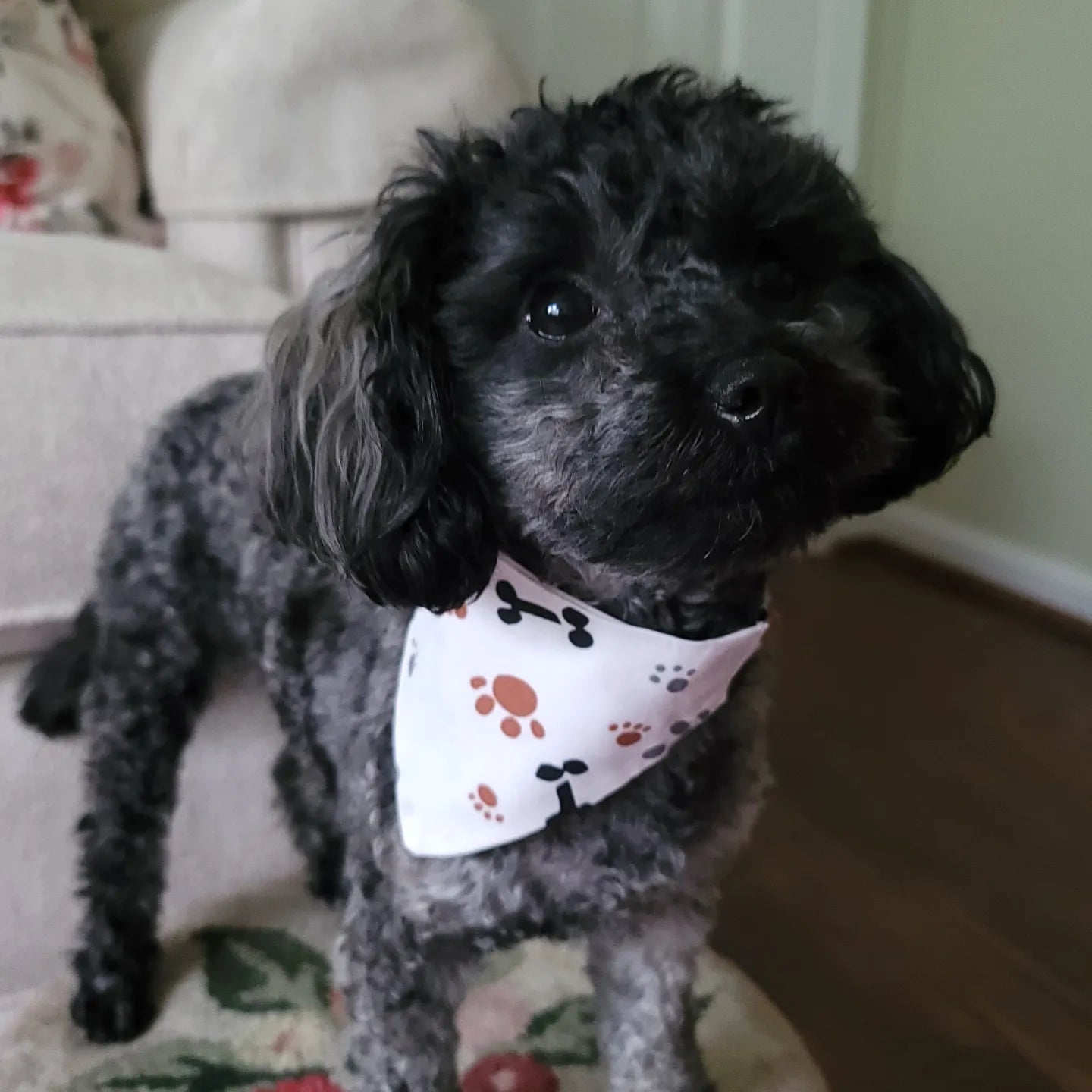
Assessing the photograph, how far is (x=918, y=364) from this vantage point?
850mm

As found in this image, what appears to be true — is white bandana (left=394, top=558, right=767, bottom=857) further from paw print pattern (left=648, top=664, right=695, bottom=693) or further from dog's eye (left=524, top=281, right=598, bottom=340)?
dog's eye (left=524, top=281, right=598, bottom=340)

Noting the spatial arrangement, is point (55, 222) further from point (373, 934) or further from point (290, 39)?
point (373, 934)

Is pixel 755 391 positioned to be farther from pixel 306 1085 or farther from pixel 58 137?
pixel 58 137

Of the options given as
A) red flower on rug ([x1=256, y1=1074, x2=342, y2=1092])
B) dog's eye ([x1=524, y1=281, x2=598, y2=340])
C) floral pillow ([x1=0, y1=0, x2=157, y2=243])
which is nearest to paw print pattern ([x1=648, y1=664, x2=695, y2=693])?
dog's eye ([x1=524, y1=281, x2=598, y2=340])

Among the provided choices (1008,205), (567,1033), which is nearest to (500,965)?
(567,1033)

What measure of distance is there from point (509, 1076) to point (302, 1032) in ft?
0.70

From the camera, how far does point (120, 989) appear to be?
109 centimetres

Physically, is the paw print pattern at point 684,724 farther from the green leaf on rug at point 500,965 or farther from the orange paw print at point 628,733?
the green leaf on rug at point 500,965

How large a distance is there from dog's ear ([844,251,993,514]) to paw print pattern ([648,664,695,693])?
0.18 meters

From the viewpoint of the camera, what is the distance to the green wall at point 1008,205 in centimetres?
196

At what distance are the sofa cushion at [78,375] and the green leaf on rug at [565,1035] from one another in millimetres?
614

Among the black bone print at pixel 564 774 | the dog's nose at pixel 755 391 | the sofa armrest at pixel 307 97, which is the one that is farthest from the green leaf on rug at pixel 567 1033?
the sofa armrest at pixel 307 97

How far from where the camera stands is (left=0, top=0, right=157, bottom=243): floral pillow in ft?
4.34

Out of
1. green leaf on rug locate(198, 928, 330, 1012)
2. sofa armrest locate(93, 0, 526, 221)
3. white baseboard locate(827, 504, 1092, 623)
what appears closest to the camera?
green leaf on rug locate(198, 928, 330, 1012)
